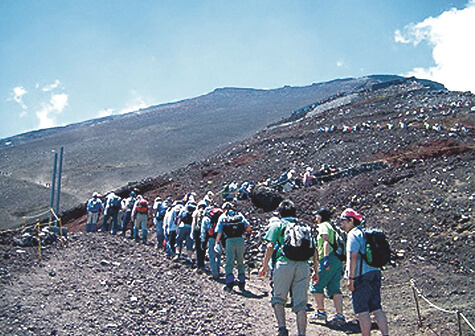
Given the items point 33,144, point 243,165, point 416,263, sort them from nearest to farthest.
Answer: point 416,263
point 243,165
point 33,144

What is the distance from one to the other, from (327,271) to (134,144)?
43.4 metres

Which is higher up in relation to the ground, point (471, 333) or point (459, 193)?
point (459, 193)

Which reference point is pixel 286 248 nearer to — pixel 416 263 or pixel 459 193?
pixel 416 263

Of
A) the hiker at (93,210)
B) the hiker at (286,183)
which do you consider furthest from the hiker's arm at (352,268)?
the hiker at (93,210)

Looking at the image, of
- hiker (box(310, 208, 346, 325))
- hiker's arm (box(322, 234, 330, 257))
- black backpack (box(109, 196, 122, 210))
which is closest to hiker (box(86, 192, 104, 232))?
black backpack (box(109, 196, 122, 210))

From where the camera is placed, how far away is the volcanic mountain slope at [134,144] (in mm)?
31469

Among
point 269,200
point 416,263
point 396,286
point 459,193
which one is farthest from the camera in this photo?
point 269,200

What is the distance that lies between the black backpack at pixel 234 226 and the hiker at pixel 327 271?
167 centimetres

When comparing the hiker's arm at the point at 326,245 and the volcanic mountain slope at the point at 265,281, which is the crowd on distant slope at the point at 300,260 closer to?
the hiker's arm at the point at 326,245

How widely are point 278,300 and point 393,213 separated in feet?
21.9

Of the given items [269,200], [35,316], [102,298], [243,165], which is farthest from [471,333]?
[243,165]

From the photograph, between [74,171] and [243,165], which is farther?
[74,171]

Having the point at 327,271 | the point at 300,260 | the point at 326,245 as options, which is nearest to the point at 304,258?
the point at 300,260

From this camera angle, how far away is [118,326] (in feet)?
15.7
